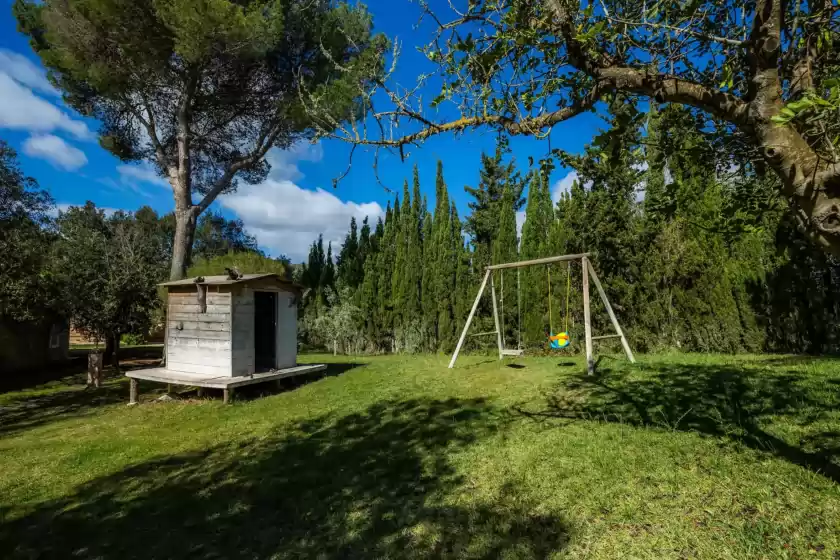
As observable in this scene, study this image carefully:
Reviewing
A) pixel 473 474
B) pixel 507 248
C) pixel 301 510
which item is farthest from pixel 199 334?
pixel 507 248

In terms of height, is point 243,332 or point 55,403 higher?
point 243,332

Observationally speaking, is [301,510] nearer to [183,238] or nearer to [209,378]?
[209,378]

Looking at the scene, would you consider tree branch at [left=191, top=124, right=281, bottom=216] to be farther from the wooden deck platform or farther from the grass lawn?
the grass lawn

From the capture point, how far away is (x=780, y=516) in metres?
2.88

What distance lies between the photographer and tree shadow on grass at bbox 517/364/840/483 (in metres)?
3.91

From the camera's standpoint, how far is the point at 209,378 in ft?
28.8

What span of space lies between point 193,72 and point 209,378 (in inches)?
408

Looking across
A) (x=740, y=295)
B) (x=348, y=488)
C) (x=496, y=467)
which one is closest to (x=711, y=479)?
(x=496, y=467)

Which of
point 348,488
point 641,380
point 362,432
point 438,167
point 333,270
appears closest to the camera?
point 348,488

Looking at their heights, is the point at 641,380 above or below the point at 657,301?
below

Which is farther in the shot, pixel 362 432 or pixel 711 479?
pixel 362 432

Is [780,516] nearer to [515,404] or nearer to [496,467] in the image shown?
[496,467]

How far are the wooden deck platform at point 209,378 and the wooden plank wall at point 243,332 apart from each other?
22 centimetres

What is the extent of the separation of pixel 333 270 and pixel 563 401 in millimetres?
13337
